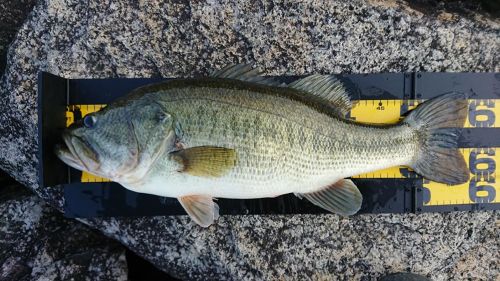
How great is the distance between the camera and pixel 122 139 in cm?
225

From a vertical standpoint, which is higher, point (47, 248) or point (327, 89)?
point (327, 89)

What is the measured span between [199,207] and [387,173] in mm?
1288

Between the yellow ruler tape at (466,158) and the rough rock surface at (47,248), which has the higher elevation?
the yellow ruler tape at (466,158)

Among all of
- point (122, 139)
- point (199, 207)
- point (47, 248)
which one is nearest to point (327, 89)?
point (199, 207)

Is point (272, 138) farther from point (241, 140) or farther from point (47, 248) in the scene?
point (47, 248)

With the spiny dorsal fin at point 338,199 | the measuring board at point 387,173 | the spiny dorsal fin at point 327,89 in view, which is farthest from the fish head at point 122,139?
the spiny dorsal fin at point 338,199

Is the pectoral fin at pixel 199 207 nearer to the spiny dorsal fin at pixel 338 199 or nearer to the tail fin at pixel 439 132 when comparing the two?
the spiny dorsal fin at pixel 338 199

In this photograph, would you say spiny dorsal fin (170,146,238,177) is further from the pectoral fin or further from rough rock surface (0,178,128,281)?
rough rock surface (0,178,128,281)

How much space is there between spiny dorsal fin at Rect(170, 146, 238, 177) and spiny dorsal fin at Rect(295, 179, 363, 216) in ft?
1.94

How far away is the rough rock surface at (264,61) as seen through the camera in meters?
2.80

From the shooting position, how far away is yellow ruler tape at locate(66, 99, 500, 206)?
2838mm

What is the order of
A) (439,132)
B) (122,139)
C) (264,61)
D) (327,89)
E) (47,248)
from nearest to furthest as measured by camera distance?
(122,139) → (327,89) → (439,132) → (264,61) → (47,248)

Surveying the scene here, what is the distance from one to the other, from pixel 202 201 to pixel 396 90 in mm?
→ 1445

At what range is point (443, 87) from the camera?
2.83m
